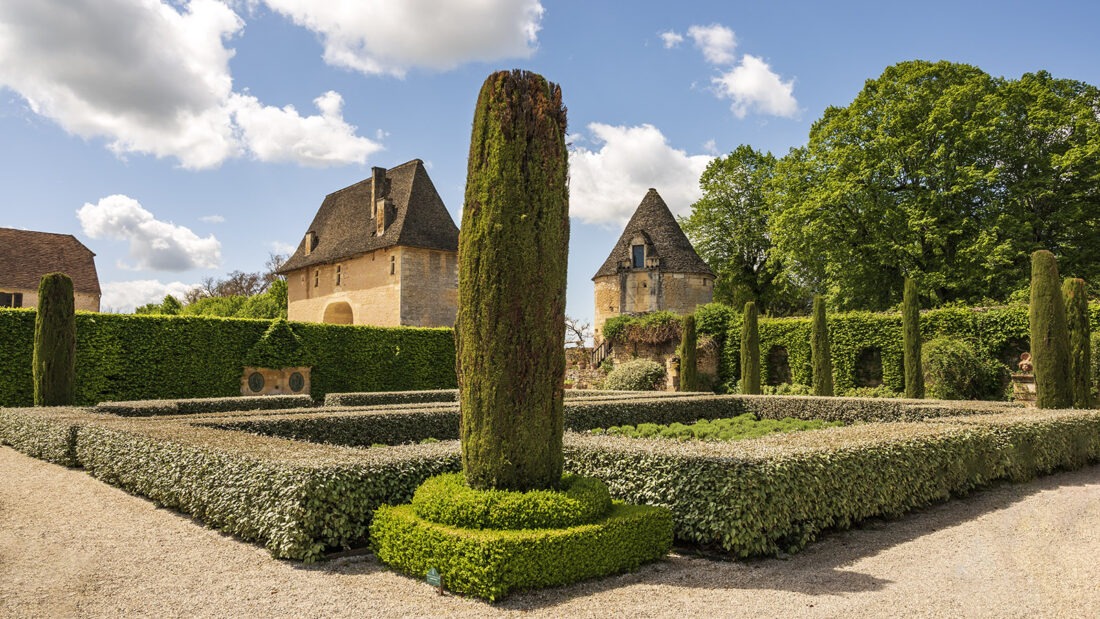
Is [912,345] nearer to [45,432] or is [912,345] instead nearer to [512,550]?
[512,550]

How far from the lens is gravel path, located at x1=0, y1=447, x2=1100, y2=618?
14.5 ft

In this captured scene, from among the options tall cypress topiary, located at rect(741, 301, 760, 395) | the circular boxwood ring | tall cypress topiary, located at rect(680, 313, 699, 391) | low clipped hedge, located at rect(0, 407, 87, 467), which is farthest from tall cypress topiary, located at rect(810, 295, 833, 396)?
low clipped hedge, located at rect(0, 407, 87, 467)

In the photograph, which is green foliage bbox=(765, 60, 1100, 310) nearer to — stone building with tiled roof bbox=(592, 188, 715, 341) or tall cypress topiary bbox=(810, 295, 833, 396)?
stone building with tiled roof bbox=(592, 188, 715, 341)

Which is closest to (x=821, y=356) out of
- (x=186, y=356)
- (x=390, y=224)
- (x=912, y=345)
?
(x=912, y=345)

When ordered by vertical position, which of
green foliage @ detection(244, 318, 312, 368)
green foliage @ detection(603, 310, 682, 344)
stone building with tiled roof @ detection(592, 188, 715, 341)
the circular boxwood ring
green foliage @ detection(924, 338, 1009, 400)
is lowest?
the circular boxwood ring

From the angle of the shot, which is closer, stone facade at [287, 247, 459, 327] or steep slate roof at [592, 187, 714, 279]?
stone facade at [287, 247, 459, 327]

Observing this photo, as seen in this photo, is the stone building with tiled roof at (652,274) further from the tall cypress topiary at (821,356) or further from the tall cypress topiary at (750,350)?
the tall cypress topiary at (821,356)

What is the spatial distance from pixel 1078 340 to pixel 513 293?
1321 centimetres

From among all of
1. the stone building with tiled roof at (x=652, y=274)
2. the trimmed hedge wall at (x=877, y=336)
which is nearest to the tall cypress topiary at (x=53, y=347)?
the trimmed hedge wall at (x=877, y=336)

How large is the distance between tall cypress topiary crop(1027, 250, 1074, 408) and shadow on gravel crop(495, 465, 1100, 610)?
751cm

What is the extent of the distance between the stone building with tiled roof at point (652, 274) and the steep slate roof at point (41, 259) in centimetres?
2663

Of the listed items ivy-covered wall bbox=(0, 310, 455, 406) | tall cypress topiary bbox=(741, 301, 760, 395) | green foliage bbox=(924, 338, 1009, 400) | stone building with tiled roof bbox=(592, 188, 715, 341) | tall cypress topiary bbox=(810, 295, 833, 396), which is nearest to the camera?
ivy-covered wall bbox=(0, 310, 455, 406)

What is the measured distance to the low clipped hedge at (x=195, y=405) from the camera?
12.8 metres

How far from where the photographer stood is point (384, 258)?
32438 mm
